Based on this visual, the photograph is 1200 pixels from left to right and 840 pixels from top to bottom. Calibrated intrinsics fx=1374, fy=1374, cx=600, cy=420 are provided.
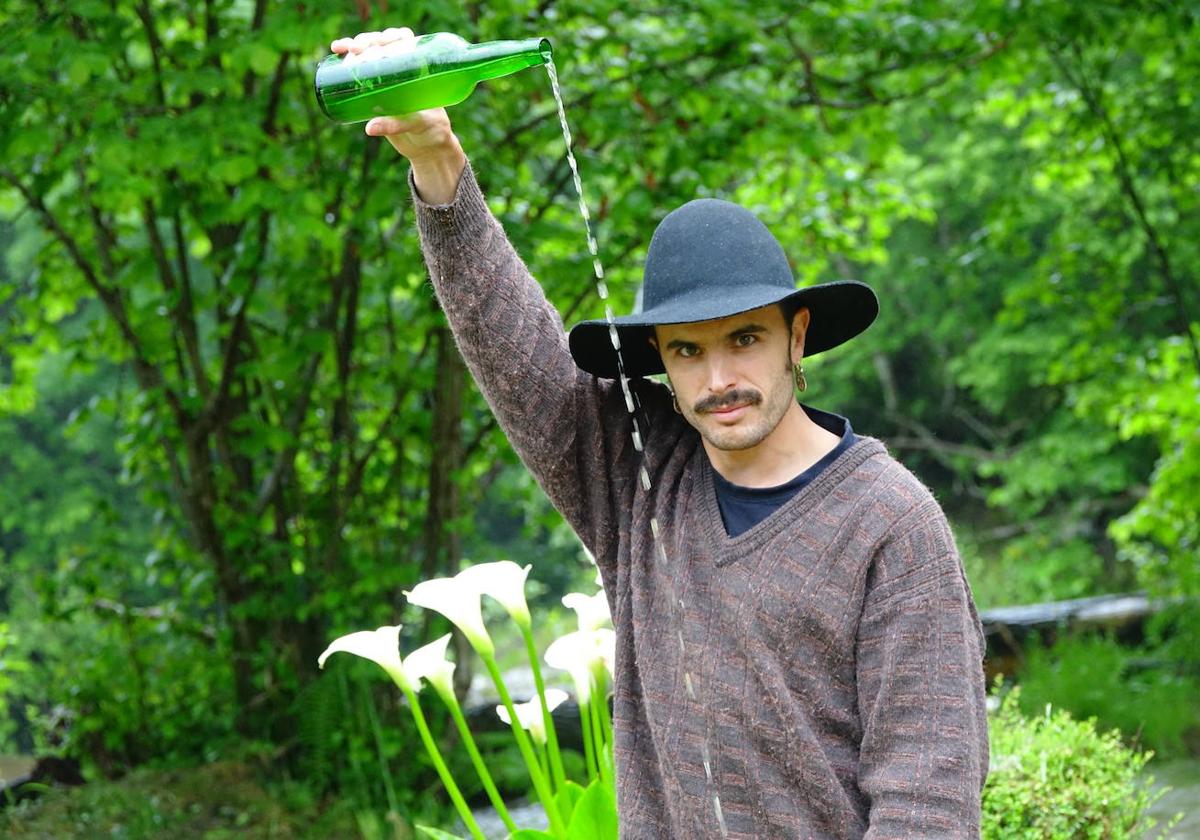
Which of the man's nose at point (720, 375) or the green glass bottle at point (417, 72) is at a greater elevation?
the green glass bottle at point (417, 72)

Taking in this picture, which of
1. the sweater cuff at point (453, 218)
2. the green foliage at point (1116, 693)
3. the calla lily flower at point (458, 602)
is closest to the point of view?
the sweater cuff at point (453, 218)

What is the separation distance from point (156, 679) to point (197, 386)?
1.43 meters

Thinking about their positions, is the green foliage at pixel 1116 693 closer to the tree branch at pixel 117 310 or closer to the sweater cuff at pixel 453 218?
the tree branch at pixel 117 310

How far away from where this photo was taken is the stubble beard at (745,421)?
183 cm

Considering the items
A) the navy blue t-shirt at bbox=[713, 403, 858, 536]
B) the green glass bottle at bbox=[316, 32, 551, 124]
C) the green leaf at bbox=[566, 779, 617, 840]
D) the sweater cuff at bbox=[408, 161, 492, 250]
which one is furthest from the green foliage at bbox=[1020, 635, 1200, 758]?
the green glass bottle at bbox=[316, 32, 551, 124]

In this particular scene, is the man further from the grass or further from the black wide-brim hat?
the grass

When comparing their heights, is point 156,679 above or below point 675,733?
below

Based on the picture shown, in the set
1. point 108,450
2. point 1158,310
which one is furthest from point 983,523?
point 108,450

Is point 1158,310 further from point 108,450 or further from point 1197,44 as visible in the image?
point 108,450

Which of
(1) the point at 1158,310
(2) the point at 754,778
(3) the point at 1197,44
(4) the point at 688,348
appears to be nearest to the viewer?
(2) the point at 754,778

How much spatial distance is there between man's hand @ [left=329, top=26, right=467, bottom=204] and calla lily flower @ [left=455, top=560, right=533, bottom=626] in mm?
806

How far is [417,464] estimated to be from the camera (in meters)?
5.79

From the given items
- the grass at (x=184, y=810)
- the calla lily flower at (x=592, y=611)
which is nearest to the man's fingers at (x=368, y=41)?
the calla lily flower at (x=592, y=611)

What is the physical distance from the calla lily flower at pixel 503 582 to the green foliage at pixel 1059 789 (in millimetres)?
1124
